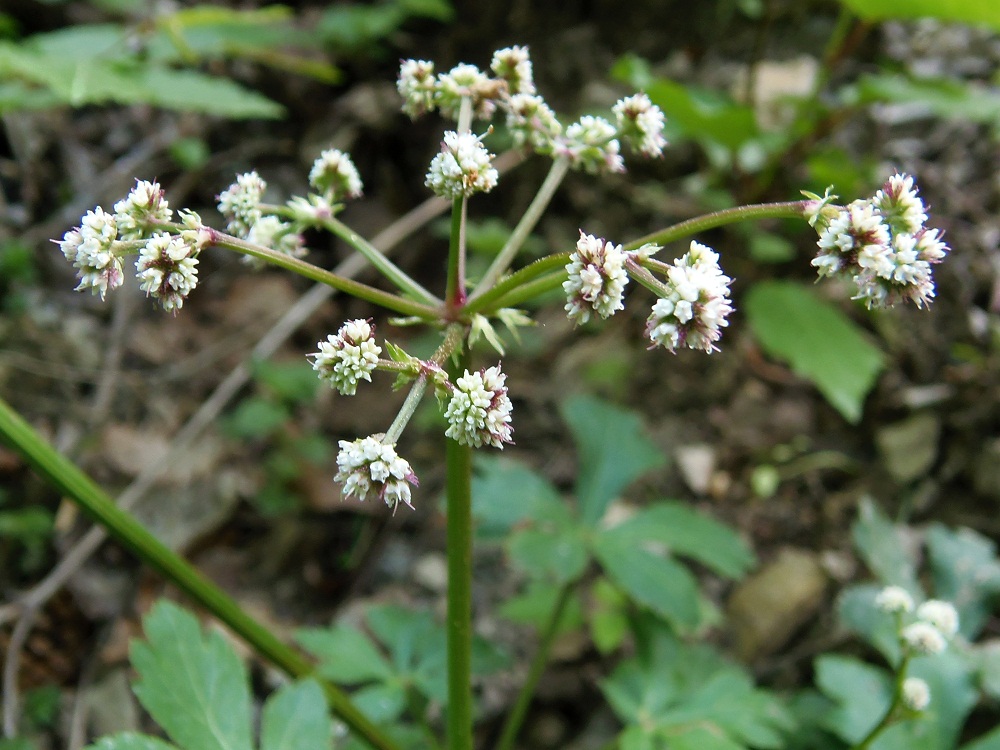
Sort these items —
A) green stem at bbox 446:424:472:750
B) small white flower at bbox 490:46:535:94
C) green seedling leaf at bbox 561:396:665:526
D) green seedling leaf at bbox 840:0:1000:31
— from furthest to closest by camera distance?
green seedling leaf at bbox 840:0:1000:31 < green seedling leaf at bbox 561:396:665:526 < small white flower at bbox 490:46:535:94 < green stem at bbox 446:424:472:750

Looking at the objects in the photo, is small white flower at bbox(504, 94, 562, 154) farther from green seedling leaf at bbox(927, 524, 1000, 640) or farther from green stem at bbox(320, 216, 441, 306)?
green seedling leaf at bbox(927, 524, 1000, 640)

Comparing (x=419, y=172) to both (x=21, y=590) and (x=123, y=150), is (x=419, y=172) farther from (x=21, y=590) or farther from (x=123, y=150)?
(x=21, y=590)

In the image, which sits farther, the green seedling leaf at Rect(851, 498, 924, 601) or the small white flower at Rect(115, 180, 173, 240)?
the green seedling leaf at Rect(851, 498, 924, 601)

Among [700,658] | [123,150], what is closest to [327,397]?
[123,150]

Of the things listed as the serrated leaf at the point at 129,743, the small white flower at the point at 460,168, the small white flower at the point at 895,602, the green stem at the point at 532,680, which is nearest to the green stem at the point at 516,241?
the small white flower at the point at 460,168

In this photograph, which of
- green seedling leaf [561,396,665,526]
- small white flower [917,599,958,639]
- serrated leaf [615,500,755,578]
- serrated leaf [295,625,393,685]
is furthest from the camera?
green seedling leaf [561,396,665,526]

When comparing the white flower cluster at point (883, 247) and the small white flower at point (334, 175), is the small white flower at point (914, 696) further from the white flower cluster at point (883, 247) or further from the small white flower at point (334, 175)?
the small white flower at point (334, 175)

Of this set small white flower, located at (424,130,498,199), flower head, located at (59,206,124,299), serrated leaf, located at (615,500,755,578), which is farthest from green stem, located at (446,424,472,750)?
serrated leaf, located at (615,500,755,578)
